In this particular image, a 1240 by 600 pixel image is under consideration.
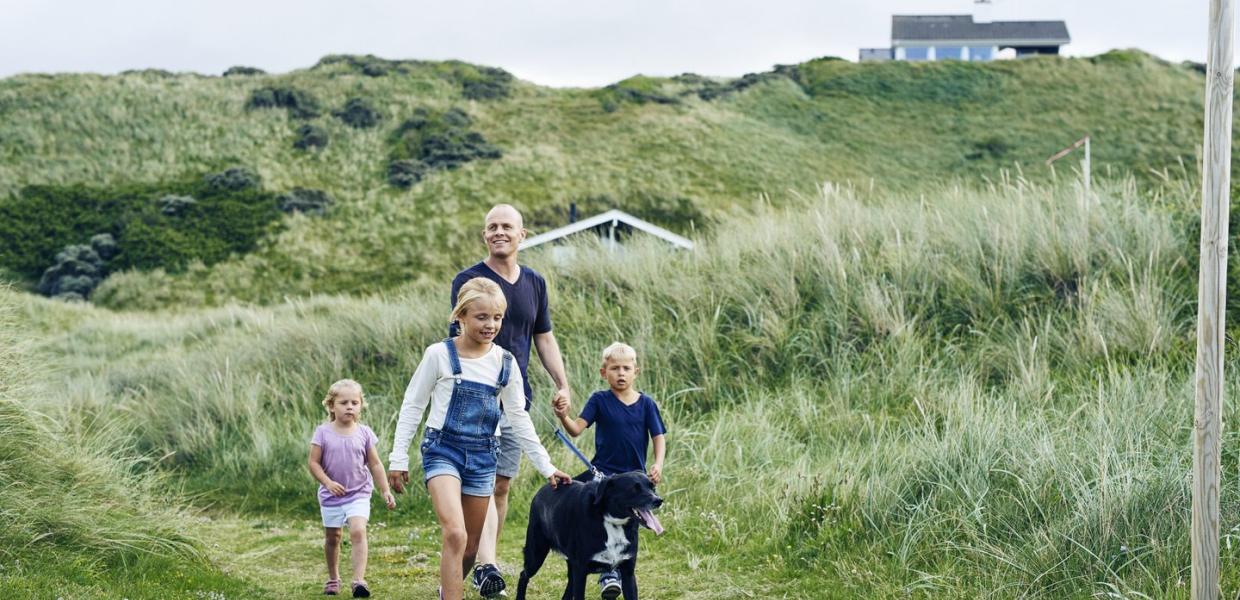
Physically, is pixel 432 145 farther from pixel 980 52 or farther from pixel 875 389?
pixel 980 52

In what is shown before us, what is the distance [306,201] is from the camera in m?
44.4

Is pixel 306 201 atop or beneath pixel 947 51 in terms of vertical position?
beneath

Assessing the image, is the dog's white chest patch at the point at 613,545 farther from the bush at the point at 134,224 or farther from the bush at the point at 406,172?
the bush at the point at 406,172

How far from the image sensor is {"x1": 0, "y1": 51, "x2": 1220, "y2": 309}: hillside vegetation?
4072 centimetres

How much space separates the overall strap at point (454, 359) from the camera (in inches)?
202

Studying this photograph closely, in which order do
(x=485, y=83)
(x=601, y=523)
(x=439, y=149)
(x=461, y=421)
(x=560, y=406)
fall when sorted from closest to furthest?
(x=601, y=523)
(x=461, y=421)
(x=560, y=406)
(x=439, y=149)
(x=485, y=83)

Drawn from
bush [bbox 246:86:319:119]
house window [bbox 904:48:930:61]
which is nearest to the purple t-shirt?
bush [bbox 246:86:319:119]

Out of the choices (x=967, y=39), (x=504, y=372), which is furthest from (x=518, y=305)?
(x=967, y=39)

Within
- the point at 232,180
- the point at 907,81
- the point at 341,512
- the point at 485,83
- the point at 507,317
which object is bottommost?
the point at 341,512

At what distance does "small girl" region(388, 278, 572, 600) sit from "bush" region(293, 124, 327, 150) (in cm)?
4736

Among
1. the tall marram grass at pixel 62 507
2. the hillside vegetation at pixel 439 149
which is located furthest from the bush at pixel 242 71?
the tall marram grass at pixel 62 507

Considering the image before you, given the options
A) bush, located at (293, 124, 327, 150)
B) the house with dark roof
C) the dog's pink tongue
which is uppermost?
the house with dark roof

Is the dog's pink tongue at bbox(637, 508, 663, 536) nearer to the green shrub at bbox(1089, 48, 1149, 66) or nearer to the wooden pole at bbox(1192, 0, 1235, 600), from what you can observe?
the wooden pole at bbox(1192, 0, 1235, 600)

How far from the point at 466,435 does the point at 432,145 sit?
45717 millimetres
